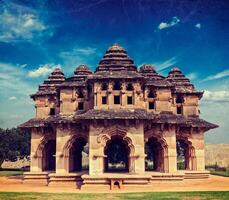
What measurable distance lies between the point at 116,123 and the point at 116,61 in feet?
19.9

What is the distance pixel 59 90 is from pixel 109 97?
6013 millimetres

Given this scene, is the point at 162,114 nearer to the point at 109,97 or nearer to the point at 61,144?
the point at 109,97

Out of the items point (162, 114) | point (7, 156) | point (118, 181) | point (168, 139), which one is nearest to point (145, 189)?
point (118, 181)

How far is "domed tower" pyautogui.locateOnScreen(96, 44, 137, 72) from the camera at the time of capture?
90.3 ft

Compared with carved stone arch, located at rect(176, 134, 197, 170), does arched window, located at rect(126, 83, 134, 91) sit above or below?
above

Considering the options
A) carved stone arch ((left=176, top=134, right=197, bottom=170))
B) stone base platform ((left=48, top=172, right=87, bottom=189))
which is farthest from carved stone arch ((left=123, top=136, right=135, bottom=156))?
carved stone arch ((left=176, top=134, right=197, bottom=170))

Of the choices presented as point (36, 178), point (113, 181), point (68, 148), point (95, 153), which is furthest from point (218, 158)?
point (113, 181)

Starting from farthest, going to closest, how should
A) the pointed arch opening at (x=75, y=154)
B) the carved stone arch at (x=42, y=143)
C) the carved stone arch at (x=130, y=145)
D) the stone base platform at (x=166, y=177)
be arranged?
the carved stone arch at (x=42, y=143) → the pointed arch opening at (x=75, y=154) → the stone base platform at (x=166, y=177) → the carved stone arch at (x=130, y=145)

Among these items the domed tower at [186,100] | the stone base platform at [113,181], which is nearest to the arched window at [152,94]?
the domed tower at [186,100]

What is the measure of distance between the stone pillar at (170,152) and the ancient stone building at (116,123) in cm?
8

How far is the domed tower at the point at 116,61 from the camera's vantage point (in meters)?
27.5

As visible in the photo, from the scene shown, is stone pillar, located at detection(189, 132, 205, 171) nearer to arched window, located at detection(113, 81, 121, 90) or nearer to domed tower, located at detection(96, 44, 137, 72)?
domed tower, located at detection(96, 44, 137, 72)

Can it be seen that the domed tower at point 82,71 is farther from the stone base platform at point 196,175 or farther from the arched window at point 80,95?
the stone base platform at point 196,175

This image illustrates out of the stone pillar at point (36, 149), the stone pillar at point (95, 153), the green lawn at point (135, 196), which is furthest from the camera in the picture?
the stone pillar at point (36, 149)
